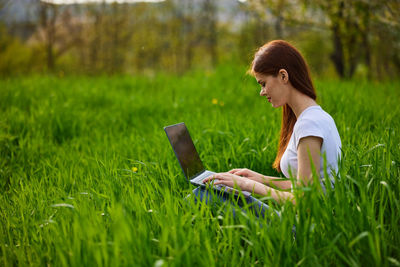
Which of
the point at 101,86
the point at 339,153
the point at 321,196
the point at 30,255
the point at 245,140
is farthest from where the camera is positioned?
the point at 101,86

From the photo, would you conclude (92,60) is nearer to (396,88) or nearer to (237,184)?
(396,88)

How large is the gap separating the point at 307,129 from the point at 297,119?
0.22m

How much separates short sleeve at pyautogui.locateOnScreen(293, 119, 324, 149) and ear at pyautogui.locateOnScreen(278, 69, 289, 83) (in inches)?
12.5

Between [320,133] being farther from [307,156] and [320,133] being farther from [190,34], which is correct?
[190,34]

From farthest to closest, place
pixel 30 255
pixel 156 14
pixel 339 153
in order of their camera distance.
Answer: pixel 156 14 < pixel 339 153 < pixel 30 255

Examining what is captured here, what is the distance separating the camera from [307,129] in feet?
6.47

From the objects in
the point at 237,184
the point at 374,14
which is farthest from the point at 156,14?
the point at 237,184

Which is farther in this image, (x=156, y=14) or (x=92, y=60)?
(x=156, y=14)

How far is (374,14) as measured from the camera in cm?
625

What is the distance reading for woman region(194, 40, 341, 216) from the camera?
1983 millimetres

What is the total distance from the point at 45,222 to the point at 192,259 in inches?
38.6

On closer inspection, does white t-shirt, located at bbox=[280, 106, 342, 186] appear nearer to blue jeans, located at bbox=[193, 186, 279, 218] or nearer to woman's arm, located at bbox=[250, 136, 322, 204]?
woman's arm, located at bbox=[250, 136, 322, 204]

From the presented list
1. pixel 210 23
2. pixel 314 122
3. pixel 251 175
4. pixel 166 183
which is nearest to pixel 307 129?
pixel 314 122

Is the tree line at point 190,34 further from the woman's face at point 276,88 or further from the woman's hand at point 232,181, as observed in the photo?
the woman's hand at point 232,181
